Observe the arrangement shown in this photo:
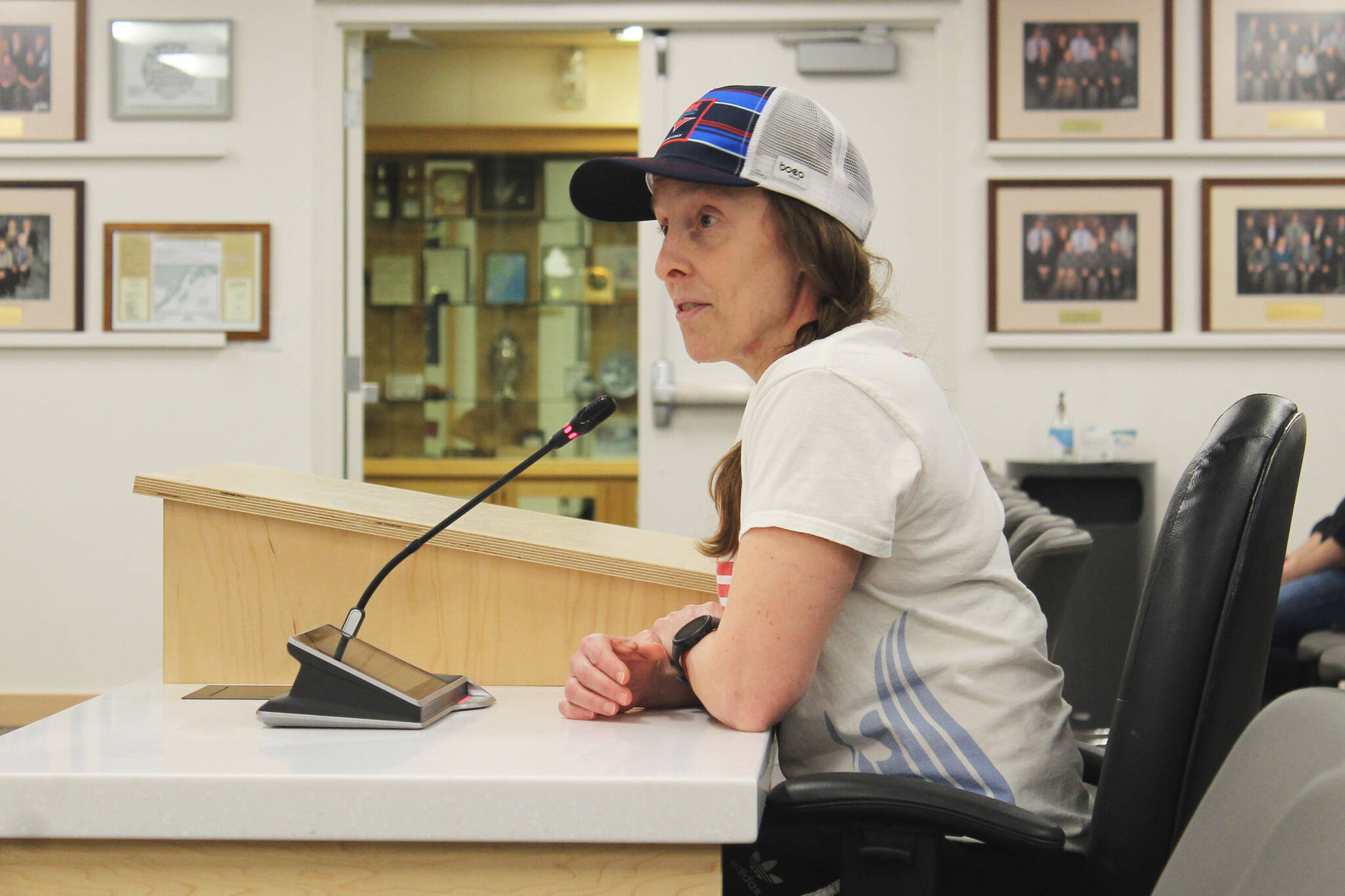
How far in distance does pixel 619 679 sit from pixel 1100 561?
8.47 feet

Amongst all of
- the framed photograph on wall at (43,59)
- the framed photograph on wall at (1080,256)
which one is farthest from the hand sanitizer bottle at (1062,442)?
the framed photograph on wall at (43,59)

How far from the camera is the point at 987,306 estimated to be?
135 inches

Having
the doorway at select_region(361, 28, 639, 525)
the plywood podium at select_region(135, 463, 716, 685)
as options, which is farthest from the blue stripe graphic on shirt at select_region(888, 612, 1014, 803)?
the doorway at select_region(361, 28, 639, 525)

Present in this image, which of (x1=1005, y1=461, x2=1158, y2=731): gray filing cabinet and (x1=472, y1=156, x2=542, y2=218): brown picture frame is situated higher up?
(x1=472, y1=156, x2=542, y2=218): brown picture frame

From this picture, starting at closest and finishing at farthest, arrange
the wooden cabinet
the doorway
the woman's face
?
the woman's face, the wooden cabinet, the doorway

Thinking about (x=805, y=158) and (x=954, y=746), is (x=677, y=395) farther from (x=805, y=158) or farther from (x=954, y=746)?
(x=954, y=746)

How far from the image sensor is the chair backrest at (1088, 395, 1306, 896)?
2.95 ft

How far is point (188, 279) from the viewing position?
11.5 feet

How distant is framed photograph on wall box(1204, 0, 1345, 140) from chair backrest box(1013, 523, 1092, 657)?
247 cm

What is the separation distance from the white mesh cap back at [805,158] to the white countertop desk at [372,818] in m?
0.55

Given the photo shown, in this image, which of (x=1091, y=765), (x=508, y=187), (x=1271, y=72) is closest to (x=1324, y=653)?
(x=1091, y=765)

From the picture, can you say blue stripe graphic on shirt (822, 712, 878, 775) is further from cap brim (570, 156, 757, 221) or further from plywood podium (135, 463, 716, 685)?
cap brim (570, 156, 757, 221)

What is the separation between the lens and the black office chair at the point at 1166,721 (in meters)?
0.87

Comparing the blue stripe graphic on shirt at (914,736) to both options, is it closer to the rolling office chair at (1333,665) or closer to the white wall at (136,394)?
the rolling office chair at (1333,665)
